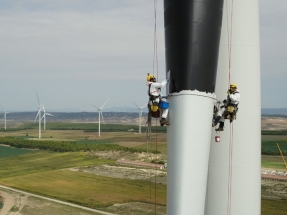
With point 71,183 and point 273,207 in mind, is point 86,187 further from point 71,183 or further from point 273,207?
point 273,207

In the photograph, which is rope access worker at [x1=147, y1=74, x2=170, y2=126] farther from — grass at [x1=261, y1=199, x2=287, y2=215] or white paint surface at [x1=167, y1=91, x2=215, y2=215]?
grass at [x1=261, y1=199, x2=287, y2=215]

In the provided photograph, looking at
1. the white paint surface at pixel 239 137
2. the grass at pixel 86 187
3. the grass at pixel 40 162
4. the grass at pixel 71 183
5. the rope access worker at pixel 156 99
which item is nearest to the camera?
the rope access worker at pixel 156 99

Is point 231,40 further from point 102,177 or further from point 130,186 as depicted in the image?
point 102,177

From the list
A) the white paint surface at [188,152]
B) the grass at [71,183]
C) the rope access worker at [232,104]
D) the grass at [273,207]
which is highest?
the rope access worker at [232,104]

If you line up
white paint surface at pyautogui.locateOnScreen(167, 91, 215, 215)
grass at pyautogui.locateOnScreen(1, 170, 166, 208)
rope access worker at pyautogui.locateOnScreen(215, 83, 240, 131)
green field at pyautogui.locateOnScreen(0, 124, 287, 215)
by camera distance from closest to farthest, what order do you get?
1. white paint surface at pyautogui.locateOnScreen(167, 91, 215, 215)
2. rope access worker at pyautogui.locateOnScreen(215, 83, 240, 131)
3. green field at pyautogui.locateOnScreen(0, 124, 287, 215)
4. grass at pyautogui.locateOnScreen(1, 170, 166, 208)

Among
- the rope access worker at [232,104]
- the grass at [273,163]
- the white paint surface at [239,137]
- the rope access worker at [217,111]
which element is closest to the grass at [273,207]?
the grass at [273,163]

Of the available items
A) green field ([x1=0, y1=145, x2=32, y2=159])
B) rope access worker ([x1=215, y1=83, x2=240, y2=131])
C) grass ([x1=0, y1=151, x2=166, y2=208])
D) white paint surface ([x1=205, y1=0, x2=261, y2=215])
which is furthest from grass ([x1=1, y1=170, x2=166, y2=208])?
green field ([x1=0, y1=145, x2=32, y2=159])

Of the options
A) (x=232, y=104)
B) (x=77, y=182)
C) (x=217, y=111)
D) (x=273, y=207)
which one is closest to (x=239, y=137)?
(x=232, y=104)

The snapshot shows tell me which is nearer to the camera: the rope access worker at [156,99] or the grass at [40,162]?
the rope access worker at [156,99]

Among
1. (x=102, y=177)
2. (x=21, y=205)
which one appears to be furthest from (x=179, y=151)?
(x=102, y=177)

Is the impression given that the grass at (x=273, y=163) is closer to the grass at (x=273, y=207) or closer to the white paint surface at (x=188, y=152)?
the grass at (x=273, y=207)

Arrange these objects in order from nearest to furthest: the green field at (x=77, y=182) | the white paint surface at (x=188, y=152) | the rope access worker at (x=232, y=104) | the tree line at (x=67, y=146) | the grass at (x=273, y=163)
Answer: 1. the white paint surface at (x=188, y=152)
2. the rope access worker at (x=232, y=104)
3. the green field at (x=77, y=182)
4. the grass at (x=273, y=163)
5. the tree line at (x=67, y=146)
